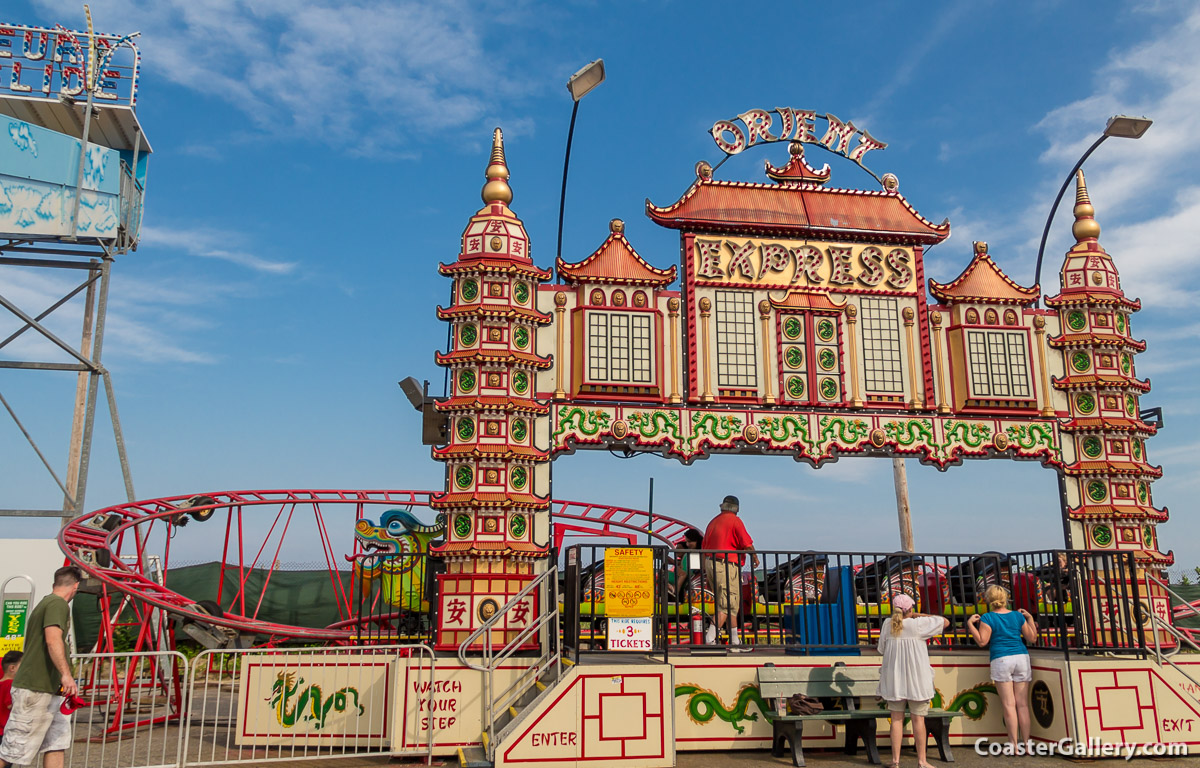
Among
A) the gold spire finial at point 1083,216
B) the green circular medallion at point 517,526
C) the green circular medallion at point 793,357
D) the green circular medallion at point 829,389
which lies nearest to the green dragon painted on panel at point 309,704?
the green circular medallion at point 517,526

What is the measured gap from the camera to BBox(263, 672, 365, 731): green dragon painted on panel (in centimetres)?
1105

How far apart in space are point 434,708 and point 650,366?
521cm

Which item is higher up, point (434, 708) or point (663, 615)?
point (663, 615)

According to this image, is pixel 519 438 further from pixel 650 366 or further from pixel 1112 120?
pixel 1112 120

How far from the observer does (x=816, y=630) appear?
1078 cm

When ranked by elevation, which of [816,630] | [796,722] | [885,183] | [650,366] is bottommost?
[796,722]

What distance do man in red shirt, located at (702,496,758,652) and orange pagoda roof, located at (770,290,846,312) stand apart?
3120 millimetres

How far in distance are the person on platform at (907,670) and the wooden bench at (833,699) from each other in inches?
25.8

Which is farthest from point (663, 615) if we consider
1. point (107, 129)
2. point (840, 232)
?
point (107, 129)

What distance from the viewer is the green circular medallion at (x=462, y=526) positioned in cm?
1148

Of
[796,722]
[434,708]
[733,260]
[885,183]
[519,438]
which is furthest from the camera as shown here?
[885,183]

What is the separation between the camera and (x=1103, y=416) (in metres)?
13.2

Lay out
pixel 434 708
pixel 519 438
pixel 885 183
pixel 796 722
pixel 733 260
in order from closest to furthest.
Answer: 1. pixel 796 722
2. pixel 434 708
3. pixel 519 438
4. pixel 733 260
5. pixel 885 183

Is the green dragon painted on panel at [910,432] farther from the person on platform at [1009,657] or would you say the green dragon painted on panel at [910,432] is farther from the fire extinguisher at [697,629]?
the fire extinguisher at [697,629]
